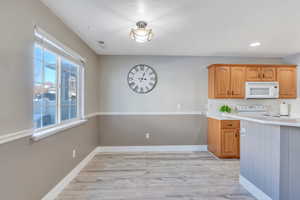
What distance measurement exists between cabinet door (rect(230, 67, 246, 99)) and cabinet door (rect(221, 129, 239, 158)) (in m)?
0.88

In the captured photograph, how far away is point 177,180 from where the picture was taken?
2678 mm

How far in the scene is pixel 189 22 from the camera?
2363mm

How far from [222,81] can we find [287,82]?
5.32 feet

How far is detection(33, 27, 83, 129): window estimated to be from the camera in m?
1.92

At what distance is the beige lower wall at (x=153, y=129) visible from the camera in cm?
415

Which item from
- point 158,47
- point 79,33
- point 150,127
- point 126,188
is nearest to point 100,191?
point 126,188

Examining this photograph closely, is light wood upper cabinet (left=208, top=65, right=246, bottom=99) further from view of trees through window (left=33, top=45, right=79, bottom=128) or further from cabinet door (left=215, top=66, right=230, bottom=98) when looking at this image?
view of trees through window (left=33, top=45, right=79, bottom=128)

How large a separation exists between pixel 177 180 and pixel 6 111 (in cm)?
242

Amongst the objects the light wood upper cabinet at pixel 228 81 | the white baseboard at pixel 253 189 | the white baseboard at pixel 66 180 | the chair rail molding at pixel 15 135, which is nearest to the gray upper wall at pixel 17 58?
the chair rail molding at pixel 15 135

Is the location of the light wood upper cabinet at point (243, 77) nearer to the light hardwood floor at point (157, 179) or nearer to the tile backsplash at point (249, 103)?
the tile backsplash at point (249, 103)

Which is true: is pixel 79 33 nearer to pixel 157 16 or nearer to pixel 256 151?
pixel 157 16

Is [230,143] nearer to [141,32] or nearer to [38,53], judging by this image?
[141,32]

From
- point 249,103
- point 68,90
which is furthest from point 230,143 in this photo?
point 68,90

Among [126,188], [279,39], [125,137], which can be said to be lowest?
[126,188]
